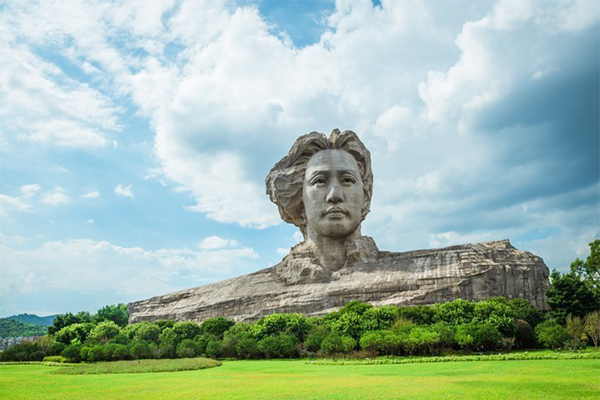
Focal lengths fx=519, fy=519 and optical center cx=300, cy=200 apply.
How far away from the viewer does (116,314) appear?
46.4m

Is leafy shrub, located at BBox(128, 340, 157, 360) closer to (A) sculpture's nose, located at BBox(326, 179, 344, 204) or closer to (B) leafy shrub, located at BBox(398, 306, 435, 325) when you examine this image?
(B) leafy shrub, located at BBox(398, 306, 435, 325)

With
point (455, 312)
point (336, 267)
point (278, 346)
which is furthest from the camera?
point (336, 267)

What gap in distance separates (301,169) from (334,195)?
2.90 meters

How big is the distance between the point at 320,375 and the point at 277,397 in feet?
9.95

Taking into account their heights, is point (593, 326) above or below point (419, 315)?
below

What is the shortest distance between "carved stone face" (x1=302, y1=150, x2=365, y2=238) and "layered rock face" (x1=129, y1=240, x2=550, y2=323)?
7.12 ft

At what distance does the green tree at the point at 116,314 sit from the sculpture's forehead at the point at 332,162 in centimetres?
2739

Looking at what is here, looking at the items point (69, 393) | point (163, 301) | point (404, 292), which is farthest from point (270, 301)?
point (69, 393)

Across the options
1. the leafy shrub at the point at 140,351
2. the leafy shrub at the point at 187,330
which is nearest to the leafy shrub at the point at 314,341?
the leafy shrub at the point at 140,351

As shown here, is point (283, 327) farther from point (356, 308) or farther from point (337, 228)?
point (337, 228)

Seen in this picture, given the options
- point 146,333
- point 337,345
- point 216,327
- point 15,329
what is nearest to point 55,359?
point 146,333

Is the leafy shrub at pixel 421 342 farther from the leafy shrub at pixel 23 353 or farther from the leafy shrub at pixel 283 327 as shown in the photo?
the leafy shrub at pixel 23 353

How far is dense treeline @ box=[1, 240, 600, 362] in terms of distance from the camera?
48.5 feet

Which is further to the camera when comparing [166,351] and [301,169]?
[301,169]
